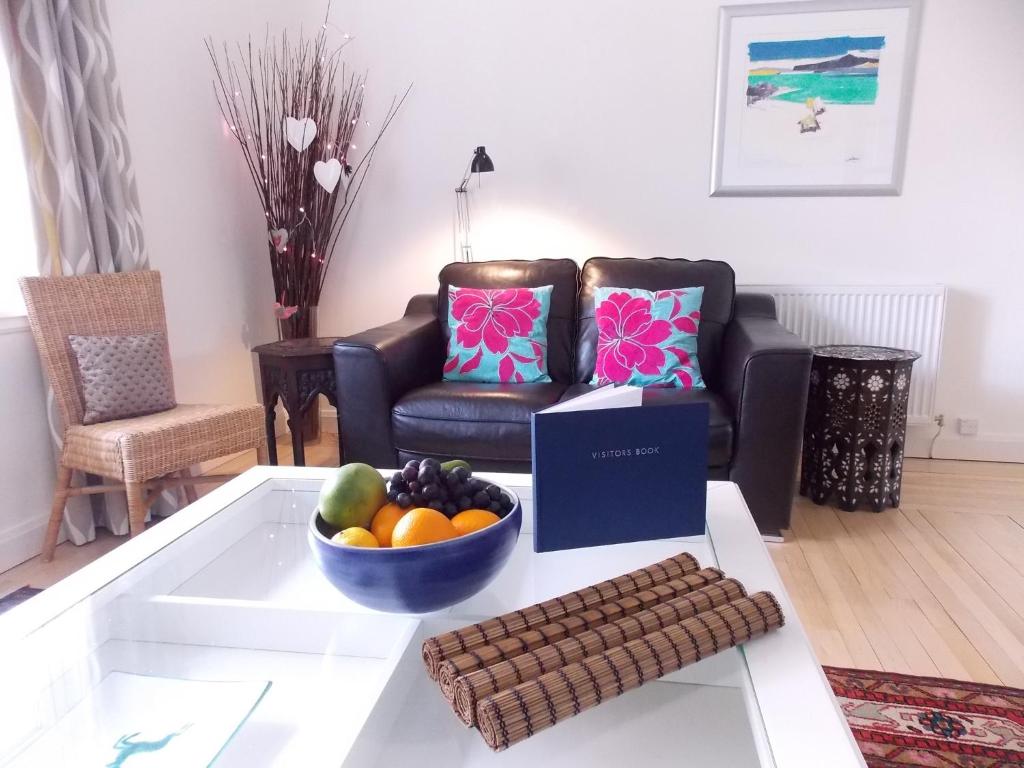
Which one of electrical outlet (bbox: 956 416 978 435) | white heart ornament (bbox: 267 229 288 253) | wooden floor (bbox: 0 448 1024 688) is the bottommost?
wooden floor (bbox: 0 448 1024 688)

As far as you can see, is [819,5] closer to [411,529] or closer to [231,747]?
[411,529]

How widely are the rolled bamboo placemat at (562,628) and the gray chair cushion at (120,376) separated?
183cm

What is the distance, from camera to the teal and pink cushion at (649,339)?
8.02ft

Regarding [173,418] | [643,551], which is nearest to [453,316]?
[173,418]

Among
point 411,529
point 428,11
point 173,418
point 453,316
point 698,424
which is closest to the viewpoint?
point 411,529

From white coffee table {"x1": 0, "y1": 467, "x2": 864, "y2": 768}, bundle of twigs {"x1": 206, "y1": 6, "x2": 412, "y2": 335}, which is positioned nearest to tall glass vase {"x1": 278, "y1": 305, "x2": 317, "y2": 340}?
bundle of twigs {"x1": 206, "y1": 6, "x2": 412, "y2": 335}

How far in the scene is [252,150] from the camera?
315 cm

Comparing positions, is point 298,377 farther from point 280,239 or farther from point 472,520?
point 472,520

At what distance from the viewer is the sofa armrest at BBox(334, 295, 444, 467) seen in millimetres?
2318

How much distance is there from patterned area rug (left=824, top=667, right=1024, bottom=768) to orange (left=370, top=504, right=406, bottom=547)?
39.8 inches

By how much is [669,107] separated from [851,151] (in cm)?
76

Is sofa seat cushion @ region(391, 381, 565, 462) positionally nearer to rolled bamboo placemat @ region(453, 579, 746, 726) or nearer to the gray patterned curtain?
the gray patterned curtain

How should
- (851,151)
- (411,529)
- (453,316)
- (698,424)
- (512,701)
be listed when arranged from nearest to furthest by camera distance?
(512,701), (411,529), (698,424), (453,316), (851,151)

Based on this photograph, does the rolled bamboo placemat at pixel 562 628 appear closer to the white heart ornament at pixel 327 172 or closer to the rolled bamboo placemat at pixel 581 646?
the rolled bamboo placemat at pixel 581 646
